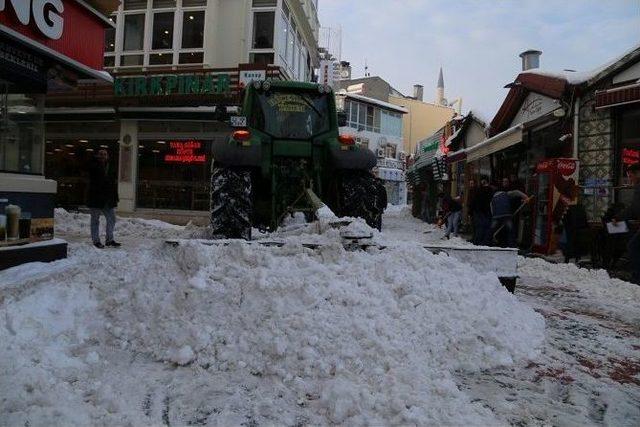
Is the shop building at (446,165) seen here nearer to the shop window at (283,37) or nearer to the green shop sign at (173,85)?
the shop window at (283,37)

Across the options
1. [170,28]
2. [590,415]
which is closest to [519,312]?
[590,415]

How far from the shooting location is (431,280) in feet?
12.1

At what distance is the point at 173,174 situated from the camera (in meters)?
16.8

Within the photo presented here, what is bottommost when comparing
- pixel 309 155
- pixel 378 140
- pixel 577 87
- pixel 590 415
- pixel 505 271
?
pixel 590 415

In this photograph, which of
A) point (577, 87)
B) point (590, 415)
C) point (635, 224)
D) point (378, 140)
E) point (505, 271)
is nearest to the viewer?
point (590, 415)

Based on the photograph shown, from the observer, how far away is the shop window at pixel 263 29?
16625 mm

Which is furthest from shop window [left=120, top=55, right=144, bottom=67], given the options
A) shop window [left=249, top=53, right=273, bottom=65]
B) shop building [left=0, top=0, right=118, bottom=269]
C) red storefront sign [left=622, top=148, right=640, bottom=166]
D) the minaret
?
the minaret

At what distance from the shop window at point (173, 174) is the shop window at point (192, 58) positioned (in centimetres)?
275

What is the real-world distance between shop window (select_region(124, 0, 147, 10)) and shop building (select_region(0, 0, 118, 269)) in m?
11.7

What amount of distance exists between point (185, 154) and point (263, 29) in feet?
16.6

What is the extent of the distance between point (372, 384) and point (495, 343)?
3.73ft

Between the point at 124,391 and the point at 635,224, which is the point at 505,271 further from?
the point at 635,224

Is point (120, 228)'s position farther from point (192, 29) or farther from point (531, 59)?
point (531, 59)

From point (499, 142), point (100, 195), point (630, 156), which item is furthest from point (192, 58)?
point (630, 156)
